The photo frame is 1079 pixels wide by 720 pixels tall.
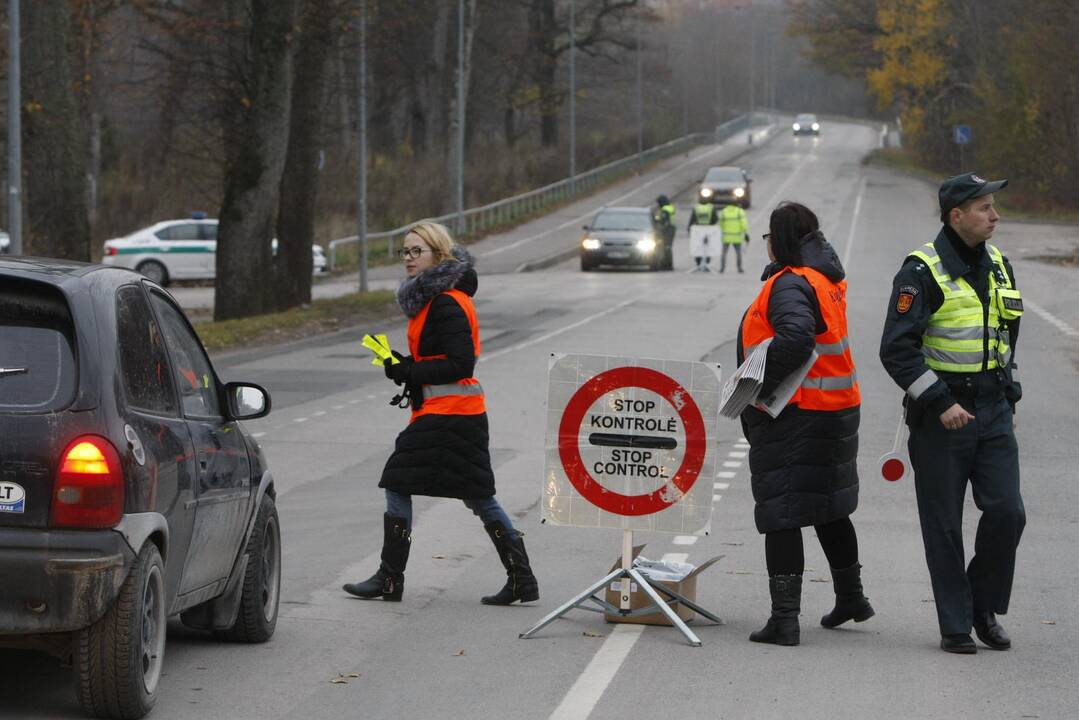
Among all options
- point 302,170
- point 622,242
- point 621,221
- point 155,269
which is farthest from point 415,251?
point 621,221

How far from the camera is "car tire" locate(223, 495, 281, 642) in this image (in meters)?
7.26

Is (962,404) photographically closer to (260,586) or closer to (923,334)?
(923,334)

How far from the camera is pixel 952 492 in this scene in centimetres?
738

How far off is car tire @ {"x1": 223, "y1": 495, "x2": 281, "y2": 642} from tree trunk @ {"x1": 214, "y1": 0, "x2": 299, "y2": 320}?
21150 millimetres

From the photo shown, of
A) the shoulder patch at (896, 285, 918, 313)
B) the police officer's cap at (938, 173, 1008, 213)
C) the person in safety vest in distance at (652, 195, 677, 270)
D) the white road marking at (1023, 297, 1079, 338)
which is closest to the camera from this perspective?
the shoulder patch at (896, 285, 918, 313)

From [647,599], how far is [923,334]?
170 centimetres

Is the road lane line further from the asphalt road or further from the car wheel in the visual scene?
the car wheel

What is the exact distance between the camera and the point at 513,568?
328 inches

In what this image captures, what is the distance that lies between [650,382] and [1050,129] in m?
56.6

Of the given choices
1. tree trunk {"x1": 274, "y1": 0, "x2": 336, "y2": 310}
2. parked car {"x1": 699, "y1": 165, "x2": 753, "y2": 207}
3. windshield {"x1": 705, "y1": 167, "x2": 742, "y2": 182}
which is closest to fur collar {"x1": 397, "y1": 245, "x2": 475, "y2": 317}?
tree trunk {"x1": 274, "y1": 0, "x2": 336, "y2": 310}

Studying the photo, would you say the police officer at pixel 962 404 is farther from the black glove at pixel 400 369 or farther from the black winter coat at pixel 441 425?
the black glove at pixel 400 369

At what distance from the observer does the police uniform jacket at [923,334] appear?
725cm

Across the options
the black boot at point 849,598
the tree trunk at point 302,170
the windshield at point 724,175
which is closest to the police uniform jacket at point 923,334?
the black boot at point 849,598

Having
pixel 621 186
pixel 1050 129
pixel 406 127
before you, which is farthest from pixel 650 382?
pixel 406 127
